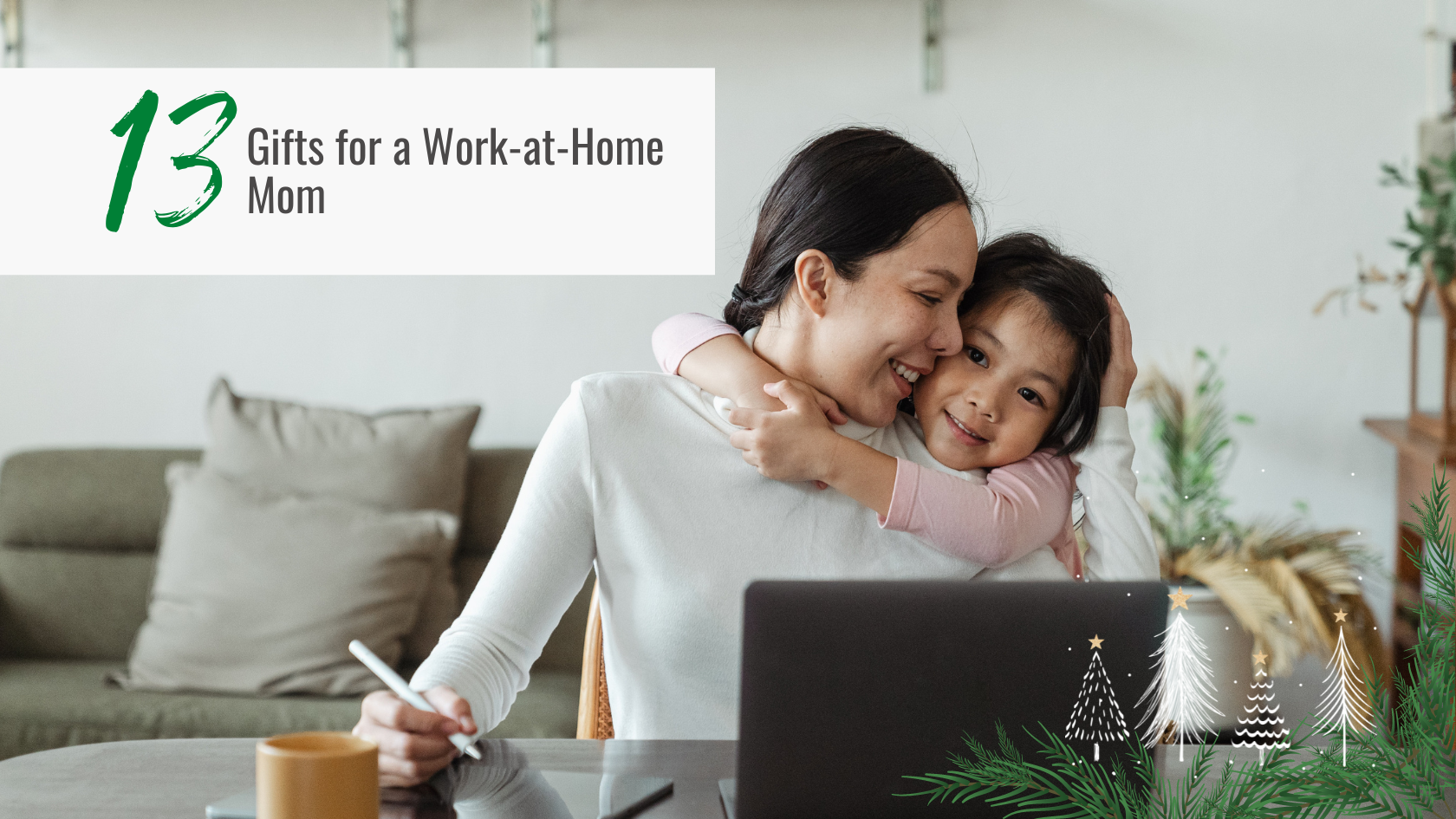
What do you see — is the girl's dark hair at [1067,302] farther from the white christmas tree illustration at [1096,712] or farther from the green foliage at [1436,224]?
the green foliage at [1436,224]

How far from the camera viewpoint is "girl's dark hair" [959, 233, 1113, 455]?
1058 millimetres

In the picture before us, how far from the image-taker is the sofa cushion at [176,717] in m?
1.95

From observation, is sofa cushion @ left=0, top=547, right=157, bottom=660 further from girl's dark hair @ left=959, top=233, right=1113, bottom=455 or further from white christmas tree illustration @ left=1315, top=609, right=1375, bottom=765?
white christmas tree illustration @ left=1315, top=609, right=1375, bottom=765

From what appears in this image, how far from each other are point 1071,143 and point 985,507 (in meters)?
1.74

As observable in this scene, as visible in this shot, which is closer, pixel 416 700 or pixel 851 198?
pixel 416 700

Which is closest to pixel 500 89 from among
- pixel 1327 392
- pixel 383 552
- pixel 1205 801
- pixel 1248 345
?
pixel 383 552

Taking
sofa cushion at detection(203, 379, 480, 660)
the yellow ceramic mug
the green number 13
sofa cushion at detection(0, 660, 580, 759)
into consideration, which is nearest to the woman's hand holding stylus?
the yellow ceramic mug

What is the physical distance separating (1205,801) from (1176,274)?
7.70 ft

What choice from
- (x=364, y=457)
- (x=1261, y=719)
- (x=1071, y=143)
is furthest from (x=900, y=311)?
(x=1071, y=143)

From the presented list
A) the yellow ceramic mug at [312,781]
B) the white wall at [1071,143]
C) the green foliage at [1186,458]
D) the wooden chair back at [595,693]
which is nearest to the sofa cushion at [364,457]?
the white wall at [1071,143]

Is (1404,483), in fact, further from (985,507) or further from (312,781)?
(312,781)

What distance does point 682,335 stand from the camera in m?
1.15

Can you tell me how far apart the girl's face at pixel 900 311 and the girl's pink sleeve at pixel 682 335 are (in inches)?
4.4

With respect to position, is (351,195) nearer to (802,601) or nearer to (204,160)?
(204,160)
